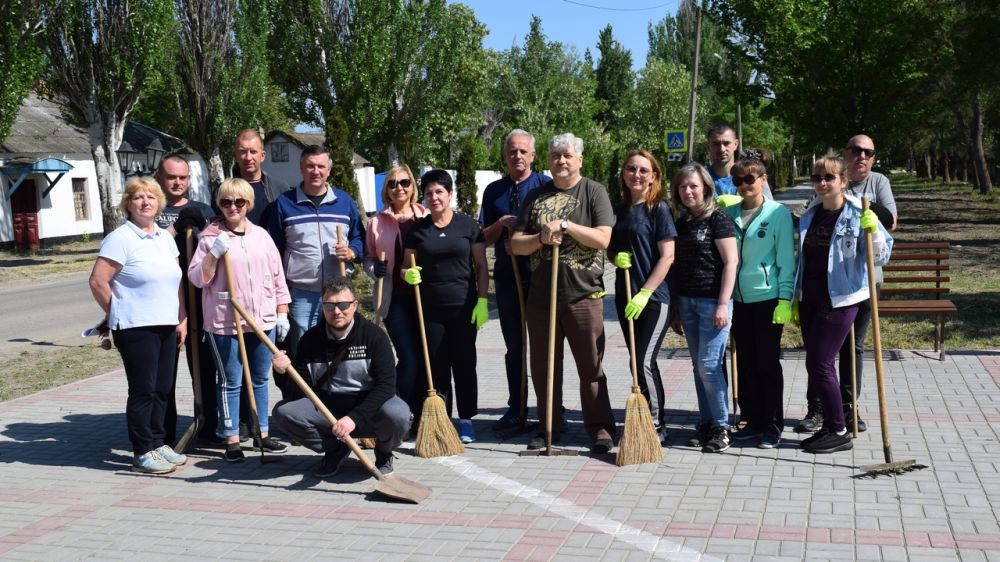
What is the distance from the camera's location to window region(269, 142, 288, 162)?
47.7 metres

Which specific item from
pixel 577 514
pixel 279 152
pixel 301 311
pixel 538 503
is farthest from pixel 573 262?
pixel 279 152

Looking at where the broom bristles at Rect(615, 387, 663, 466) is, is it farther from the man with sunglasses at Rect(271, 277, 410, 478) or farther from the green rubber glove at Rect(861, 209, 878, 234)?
the green rubber glove at Rect(861, 209, 878, 234)

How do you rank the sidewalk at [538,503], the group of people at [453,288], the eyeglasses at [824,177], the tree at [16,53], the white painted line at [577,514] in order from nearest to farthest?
the white painted line at [577,514] < the sidewalk at [538,503] < the group of people at [453,288] < the eyeglasses at [824,177] < the tree at [16,53]

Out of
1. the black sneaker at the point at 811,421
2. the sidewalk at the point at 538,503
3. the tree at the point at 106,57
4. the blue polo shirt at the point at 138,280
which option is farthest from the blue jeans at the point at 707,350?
the tree at the point at 106,57

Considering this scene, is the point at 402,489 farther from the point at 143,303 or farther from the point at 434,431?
the point at 143,303

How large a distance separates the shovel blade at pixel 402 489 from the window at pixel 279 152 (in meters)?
43.7

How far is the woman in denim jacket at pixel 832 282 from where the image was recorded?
6.00 metres

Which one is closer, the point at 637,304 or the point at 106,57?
the point at 637,304

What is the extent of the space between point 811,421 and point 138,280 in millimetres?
4361

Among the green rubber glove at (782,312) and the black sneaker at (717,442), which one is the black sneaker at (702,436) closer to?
the black sneaker at (717,442)

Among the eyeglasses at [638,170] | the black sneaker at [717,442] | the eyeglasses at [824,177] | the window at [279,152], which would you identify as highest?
the window at [279,152]

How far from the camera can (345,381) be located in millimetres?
5824

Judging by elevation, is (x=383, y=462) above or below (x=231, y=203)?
below

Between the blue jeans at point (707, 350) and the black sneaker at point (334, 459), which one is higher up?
the blue jeans at point (707, 350)
